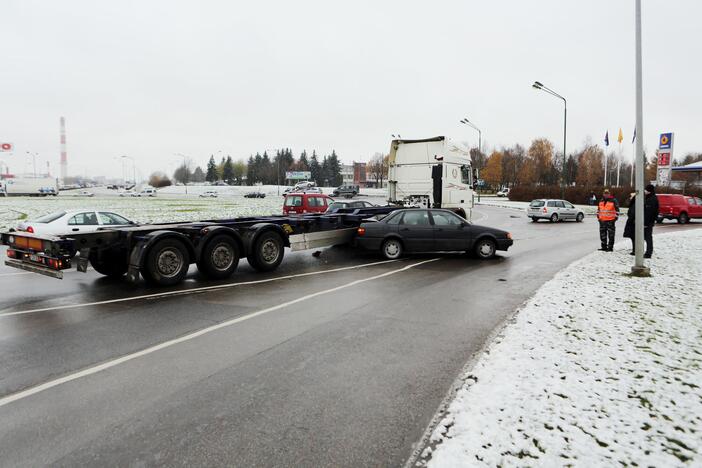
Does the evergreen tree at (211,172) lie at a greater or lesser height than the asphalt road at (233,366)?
greater

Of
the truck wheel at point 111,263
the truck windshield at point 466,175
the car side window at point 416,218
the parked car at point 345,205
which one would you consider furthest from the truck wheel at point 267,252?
the truck windshield at point 466,175

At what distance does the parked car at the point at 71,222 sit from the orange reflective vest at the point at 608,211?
A: 1415cm

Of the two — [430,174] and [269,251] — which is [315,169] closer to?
[430,174]

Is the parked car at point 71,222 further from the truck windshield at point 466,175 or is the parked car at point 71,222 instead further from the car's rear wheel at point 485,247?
the truck windshield at point 466,175

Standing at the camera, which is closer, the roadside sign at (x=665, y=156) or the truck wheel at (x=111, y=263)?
the truck wheel at (x=111, y=263)

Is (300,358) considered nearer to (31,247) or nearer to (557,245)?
(31,247)

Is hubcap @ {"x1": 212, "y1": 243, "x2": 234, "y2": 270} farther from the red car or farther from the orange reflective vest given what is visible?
the orange reflective vest

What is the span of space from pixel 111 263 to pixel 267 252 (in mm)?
3414

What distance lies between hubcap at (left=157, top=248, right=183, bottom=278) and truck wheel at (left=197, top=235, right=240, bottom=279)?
1.53 feet

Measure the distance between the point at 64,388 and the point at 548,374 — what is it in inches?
189

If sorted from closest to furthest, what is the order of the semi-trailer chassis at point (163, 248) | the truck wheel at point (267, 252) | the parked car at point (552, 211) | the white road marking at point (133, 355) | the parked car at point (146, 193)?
the white road marking at point (133, 355)
the semi-trailer chassis at point (163, 248)
the truck wheel at point (267, 252)
the parked car at point (552, 211)
the parked car at point (146, 193)

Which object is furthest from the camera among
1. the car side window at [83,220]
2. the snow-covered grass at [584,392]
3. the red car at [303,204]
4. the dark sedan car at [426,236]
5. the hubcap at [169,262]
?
the red car at [303,204]

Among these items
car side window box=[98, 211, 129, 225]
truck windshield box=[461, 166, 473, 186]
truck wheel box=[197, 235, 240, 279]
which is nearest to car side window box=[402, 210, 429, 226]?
truck wheel box=[197, 235, 240, 279]

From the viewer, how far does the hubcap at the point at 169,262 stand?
848cm
